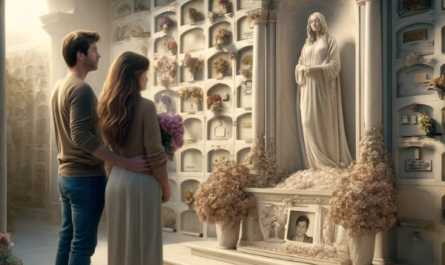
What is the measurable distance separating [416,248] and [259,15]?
110 inches

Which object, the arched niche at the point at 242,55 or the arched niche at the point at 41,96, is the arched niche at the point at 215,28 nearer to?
the arched niche at the point at 242,55

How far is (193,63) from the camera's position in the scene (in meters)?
6.89

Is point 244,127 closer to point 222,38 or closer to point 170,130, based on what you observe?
point 222,38

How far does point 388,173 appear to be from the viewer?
4.57m

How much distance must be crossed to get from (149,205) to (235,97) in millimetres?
3983

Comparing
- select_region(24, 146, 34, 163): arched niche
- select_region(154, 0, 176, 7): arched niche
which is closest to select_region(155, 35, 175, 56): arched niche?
select_region(154, 0, 176, 7): arched niche

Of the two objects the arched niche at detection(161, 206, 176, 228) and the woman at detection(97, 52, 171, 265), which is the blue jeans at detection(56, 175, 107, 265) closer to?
the woman at detection(97, 52, 171, 265)

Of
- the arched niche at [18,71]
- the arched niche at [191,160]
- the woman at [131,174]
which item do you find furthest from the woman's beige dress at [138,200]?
the arched niche at [18,71]

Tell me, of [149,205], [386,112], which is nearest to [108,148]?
[149,205]

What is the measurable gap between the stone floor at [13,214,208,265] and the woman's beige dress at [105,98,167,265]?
9.76 feet

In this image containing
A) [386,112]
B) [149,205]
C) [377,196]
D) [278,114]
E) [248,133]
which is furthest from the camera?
[248,133]

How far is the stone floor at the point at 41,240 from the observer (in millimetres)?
5617

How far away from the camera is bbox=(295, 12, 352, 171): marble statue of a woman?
5.36 m

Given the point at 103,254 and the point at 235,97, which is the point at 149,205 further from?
the point at 235,97
